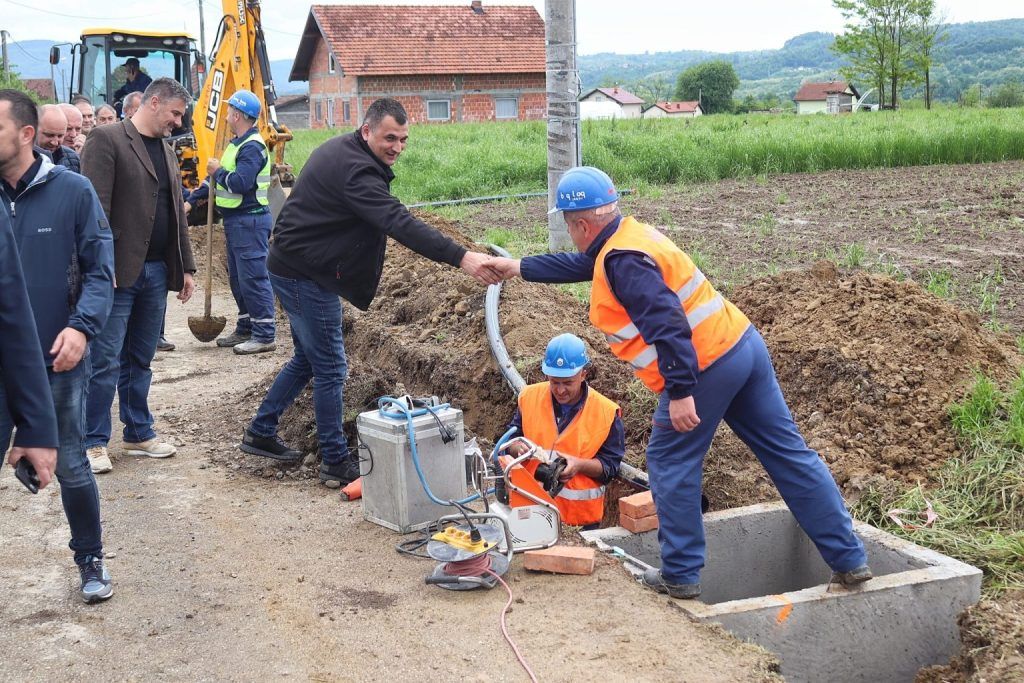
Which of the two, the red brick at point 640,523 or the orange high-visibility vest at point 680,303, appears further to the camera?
the red brick at point 640,523

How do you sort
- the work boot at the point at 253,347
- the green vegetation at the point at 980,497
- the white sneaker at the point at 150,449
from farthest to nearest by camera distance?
the work boot at the point at 253,347
the white sneaker at the point at 150,449
the green vegetation at the point at 980,497


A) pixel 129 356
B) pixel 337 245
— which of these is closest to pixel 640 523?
pixel 337 245

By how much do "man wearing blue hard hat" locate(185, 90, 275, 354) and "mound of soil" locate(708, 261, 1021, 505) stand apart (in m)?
4.41

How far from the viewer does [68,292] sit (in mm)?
4613

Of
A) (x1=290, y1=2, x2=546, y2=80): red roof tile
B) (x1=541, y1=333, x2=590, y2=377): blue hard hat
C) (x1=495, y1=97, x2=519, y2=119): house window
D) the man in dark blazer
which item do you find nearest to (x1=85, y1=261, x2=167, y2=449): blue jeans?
the man in dark blazer

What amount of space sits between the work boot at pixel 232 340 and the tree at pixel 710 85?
93219 mm

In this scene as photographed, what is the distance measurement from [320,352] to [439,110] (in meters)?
48.0

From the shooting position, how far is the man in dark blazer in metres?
6.16

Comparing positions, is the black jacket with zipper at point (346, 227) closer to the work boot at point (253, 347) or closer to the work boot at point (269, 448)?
the work boot at point (269, 448)

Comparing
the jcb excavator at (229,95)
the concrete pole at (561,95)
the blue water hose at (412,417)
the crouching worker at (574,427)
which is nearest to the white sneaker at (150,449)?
the blue water hose at (412,417)

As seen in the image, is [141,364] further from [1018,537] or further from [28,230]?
[1018,537]

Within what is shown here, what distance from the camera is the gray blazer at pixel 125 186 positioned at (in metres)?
6.16

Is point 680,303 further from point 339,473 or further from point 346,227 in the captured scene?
point 339,473

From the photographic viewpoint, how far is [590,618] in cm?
430
